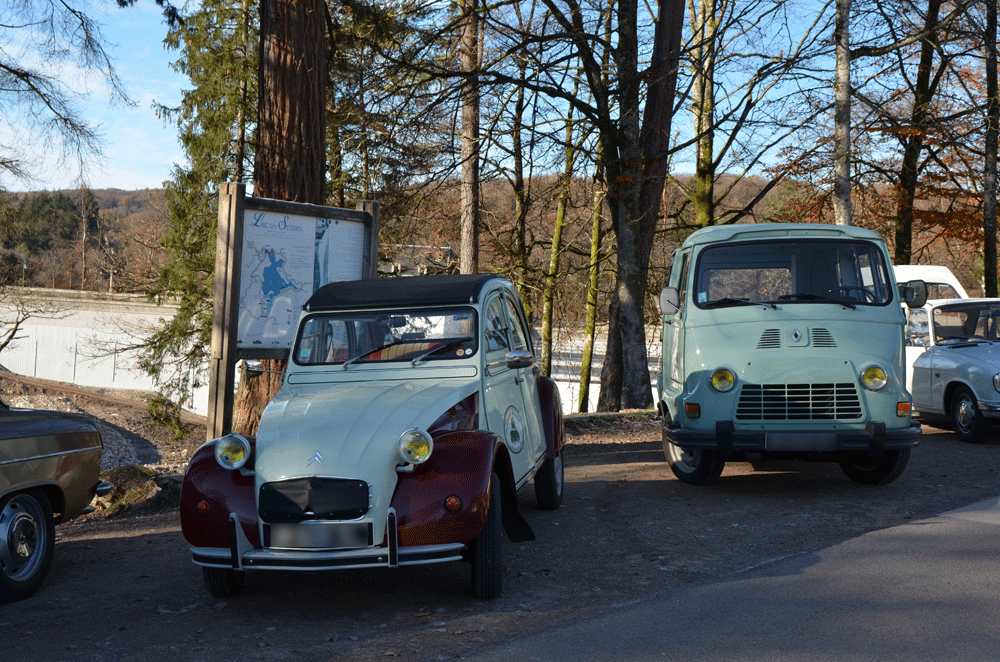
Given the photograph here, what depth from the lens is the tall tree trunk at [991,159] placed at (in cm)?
2067

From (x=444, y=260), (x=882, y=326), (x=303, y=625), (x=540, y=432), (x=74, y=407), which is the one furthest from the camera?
(x=74, y=407)

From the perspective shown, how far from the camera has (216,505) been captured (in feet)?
16.4

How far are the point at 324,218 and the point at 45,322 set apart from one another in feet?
155

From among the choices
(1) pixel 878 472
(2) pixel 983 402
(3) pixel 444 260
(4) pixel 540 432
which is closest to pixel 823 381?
(1) pixel 878 472

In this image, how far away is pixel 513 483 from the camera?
18.5 ft

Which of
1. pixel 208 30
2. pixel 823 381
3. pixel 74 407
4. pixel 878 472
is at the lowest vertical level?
pixel 74 407

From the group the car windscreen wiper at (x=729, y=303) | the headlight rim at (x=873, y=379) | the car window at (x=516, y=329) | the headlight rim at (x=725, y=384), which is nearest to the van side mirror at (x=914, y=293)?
the headlight rim at (x=873, y=379)

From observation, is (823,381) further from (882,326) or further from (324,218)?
(324,218)

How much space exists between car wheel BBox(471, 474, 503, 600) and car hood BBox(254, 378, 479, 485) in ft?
1.99

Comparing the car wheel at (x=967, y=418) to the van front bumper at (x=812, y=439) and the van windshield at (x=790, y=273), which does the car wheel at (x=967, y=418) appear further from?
the van front bumper at (x=812, y=439)

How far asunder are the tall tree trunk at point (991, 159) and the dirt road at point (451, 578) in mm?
14353

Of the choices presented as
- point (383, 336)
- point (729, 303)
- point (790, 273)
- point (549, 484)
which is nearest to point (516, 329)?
point (549, 484)

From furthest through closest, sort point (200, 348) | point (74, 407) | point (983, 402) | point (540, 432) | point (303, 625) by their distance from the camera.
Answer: point (74, 407), point (200, 348), point (983, 402), point (540, 432), point (303, 625)

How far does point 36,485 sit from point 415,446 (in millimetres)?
2652
